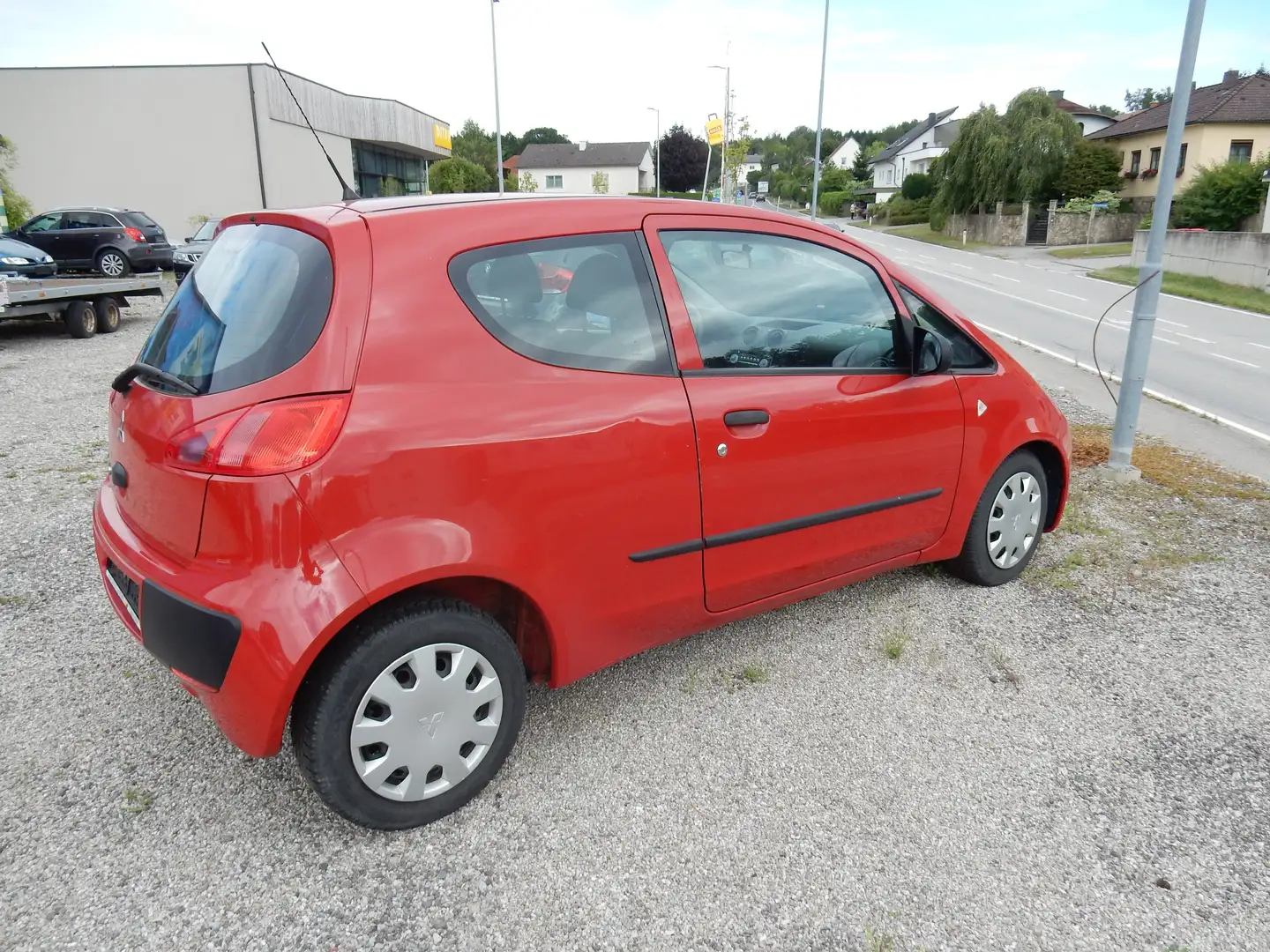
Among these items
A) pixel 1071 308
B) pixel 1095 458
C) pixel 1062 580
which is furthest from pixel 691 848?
pixel 1071 308

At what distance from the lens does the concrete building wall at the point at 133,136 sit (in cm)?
3275

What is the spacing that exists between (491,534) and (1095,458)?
17.5ft

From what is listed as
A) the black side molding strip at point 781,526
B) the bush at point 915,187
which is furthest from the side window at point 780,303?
the bush at point 915,187

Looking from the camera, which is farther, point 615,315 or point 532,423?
point 615,315

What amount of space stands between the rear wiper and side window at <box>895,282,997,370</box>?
8.61 ft

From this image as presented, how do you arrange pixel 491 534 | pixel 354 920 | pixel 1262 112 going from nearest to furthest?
pixel 354 920
pixel 491 534
pixel 1262 112

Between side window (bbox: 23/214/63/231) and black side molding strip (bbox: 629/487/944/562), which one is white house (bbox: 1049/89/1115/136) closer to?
side window (bbox: 23/214/63/231)

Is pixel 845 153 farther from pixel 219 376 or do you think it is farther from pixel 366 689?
pixel 366 689

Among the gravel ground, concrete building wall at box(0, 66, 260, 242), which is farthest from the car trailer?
concrete building wall at box(0, 66, 260, 242)

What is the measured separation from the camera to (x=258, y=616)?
2193mm

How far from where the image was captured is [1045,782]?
2797mm

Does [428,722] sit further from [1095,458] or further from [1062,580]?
[1095,458]

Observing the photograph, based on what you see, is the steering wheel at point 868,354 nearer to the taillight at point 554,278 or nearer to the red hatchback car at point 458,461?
the red hatchback car at point 458,461

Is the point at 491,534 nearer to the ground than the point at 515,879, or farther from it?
farther from it
